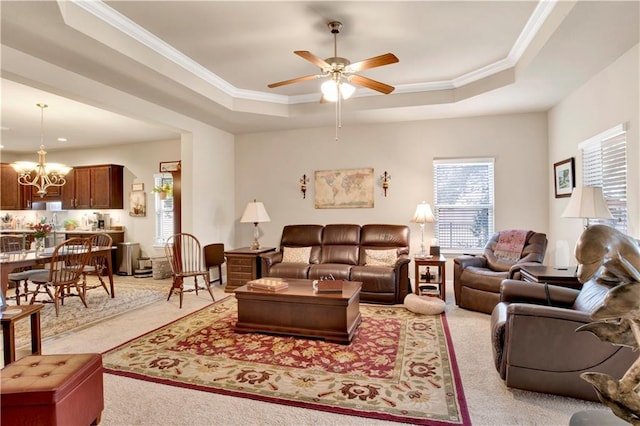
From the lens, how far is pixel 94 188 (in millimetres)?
7414

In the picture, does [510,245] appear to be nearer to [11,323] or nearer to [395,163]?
[395,163]

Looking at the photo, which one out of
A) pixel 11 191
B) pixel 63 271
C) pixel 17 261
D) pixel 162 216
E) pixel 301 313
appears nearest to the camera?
pixel 301 313

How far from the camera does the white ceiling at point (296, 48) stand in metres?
2.84

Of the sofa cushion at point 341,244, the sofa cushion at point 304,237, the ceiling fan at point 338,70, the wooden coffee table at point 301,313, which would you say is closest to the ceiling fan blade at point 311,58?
A: the ceiling fan at point 338,70

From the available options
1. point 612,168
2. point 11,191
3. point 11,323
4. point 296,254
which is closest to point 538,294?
point 612,168

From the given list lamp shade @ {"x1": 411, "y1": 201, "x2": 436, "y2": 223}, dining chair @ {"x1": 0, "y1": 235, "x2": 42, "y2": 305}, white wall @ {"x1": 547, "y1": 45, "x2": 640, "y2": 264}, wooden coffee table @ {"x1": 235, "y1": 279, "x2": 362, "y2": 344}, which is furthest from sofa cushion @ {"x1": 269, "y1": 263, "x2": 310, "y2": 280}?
white wall @ {"x1": 547, "y1": 45, "x2": 640, "y2": 264}

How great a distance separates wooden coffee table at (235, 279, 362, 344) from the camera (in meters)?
3.25

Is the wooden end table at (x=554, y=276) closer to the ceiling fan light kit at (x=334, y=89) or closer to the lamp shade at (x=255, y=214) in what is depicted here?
the ceiling fan light kit at (x=334, y=89)

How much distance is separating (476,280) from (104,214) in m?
7.47

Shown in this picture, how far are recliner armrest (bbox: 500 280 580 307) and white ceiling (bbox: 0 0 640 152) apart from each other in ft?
6.67

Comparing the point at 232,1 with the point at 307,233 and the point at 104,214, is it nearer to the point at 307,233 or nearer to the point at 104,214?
the point at 307,233

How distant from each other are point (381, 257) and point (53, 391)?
3.93 meters

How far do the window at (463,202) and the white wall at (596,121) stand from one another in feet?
2.73

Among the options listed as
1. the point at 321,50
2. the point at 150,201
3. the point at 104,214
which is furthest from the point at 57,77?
the point at 104,214
